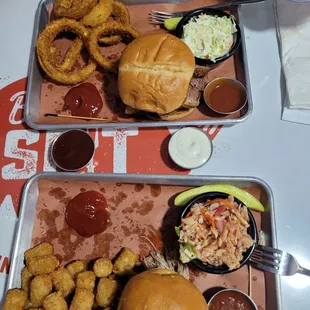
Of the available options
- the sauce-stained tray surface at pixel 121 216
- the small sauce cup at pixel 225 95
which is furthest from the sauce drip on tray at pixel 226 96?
the sauce-stained tray surface at pixel 121 216

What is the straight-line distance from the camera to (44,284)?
2.93m

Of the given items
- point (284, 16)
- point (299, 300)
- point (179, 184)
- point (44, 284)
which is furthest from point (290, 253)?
point (284, 16)

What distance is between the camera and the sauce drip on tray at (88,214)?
3203 mm

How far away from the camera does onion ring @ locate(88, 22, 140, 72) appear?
3.63m

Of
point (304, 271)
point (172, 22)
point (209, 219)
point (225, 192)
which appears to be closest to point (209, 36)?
point (172, 22)

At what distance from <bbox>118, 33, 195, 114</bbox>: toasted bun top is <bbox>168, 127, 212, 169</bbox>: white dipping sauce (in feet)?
0.92

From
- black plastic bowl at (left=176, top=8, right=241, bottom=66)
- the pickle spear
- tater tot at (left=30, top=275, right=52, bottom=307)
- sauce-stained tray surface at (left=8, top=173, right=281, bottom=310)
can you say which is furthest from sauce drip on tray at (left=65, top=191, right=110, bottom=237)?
black plastic bowl at (left=176, top=8, right=241, bottom=66)

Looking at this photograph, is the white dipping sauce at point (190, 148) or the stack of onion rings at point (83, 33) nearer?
the white dipping sauce at point (190, 148)

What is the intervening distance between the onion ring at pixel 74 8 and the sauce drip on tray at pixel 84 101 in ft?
2.33

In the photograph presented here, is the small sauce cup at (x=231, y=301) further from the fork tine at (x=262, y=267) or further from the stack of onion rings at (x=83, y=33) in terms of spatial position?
the stack of onion rings at (x=83, y=33)

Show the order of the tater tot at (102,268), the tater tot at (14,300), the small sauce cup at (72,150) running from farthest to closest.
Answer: the small sauce cup at (72,150) → the tater tot at (102,268) → the tater tot at (14,300)

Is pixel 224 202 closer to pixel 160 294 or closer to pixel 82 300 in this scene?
pixel 160 294

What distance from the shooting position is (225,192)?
9.98 feet

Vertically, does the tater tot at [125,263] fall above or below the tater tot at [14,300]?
above
